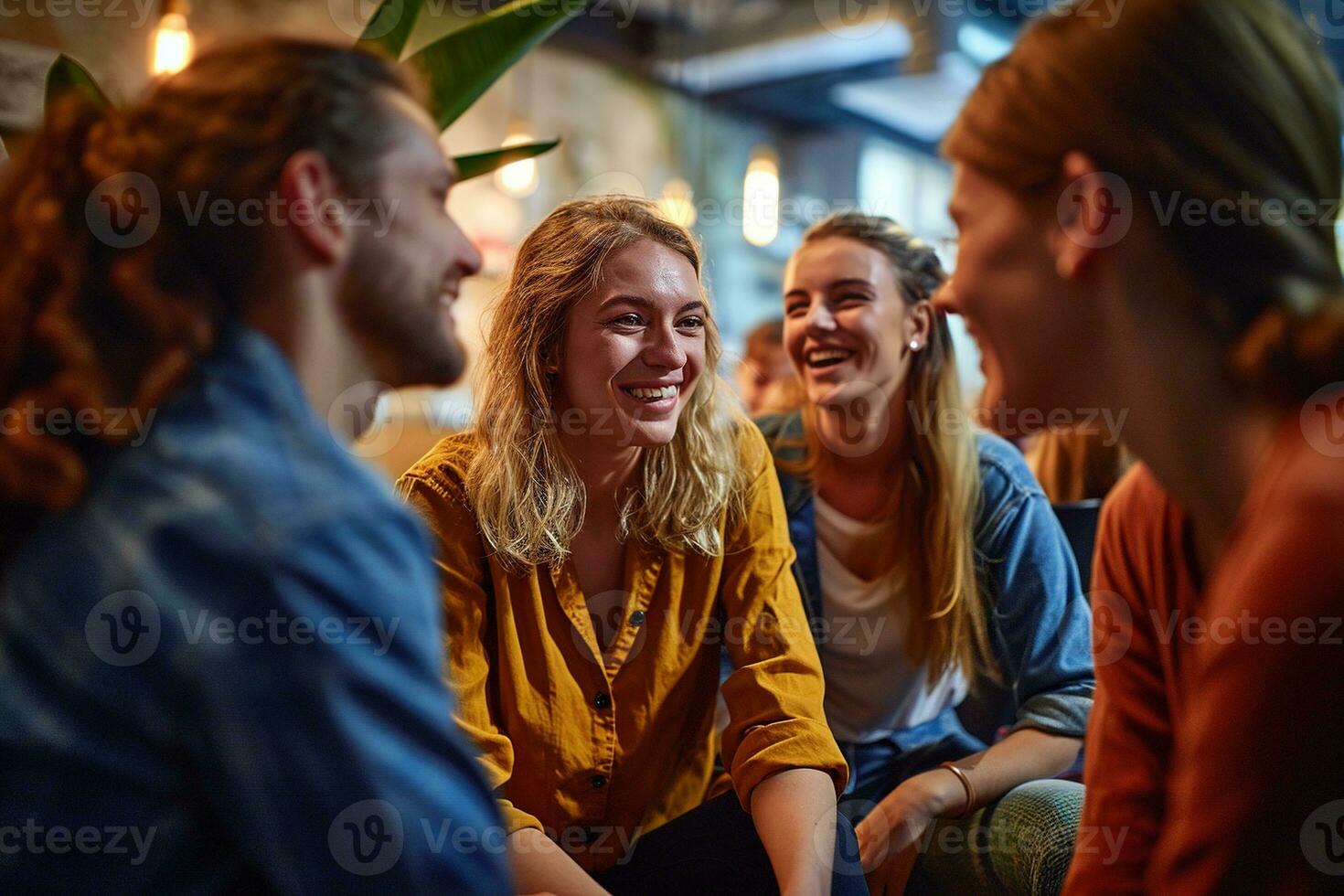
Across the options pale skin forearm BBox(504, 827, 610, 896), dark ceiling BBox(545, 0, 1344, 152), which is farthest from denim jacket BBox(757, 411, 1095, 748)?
dark ceiling BBox(545, 0, 1344, 152)

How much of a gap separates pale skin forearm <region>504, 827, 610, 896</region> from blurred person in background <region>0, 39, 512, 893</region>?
0.47 metres

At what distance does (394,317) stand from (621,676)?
2.30 ft

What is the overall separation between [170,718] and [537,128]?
182 inches

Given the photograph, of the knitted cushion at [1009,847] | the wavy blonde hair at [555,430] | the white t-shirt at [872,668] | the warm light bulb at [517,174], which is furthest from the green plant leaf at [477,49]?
the warm light bulb at [517,174]

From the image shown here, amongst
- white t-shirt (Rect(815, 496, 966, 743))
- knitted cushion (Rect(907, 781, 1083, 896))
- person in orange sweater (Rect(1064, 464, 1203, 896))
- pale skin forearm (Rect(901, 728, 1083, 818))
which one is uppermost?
person in orange sweater (Rect(1064, 464, 1203, 896))

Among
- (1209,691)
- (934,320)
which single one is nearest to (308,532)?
(1209,691)

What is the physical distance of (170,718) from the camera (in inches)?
23.1

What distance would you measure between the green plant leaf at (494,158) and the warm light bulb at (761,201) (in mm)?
2958

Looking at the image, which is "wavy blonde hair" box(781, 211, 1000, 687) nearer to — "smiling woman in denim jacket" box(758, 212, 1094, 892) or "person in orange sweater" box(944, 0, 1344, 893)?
"smiling woman in denim jacket" box(758, 212, 1094, 892)

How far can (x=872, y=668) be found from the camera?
1.50 m

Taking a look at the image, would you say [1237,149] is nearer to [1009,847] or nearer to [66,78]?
[1009,847]

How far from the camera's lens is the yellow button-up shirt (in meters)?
1.21

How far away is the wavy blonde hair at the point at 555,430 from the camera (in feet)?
4.21

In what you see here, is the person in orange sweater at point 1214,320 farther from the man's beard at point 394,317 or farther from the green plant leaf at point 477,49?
the green plant leaf at point 477,49
